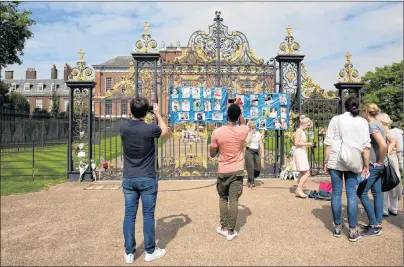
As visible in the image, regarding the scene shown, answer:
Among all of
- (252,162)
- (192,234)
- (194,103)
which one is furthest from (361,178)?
(194,103)

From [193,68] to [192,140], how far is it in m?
2.08

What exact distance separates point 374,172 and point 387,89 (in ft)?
120

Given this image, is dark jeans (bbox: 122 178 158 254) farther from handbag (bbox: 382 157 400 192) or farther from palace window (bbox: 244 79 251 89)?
palace window (bbox: 244 79 251 89)

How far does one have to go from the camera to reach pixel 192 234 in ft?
14.0

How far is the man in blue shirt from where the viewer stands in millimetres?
3314

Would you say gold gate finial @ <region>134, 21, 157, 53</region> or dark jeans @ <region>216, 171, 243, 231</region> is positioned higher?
gold gate finial @ <region>134, 21, 157, 53</region>

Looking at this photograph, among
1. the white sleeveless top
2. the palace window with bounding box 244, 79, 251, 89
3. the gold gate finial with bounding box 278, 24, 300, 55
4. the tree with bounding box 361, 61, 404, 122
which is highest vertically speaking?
the tree with bounding box 361, 61, 404, 122

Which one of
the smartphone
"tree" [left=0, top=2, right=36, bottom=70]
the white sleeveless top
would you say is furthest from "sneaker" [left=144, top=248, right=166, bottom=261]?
"tree" [left=0, top=2, right=36, bottom=70]

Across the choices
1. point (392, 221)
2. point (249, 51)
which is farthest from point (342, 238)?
point (249, 51)

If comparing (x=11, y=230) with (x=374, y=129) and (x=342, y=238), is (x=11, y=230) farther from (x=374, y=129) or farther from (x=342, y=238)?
(x=374, y=129)

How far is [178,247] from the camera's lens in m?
3.82

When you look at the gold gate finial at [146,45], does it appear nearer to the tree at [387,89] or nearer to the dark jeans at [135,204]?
the dark jeans at [135,204]

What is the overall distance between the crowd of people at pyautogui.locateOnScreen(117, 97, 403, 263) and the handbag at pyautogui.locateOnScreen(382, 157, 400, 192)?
0.58ft

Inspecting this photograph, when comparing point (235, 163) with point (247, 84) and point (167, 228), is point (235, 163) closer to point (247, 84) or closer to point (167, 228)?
point (167, 228)
